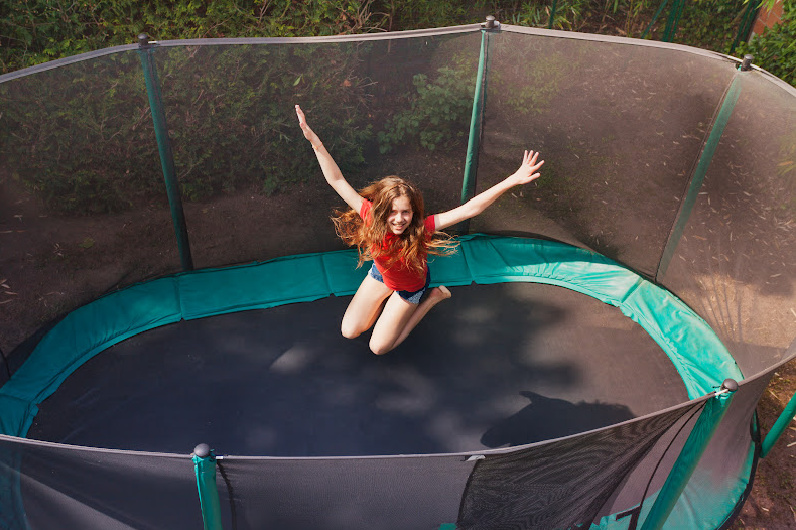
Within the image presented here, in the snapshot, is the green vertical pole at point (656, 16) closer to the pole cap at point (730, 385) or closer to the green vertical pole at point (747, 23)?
the green vertical pole at point (747, 23)

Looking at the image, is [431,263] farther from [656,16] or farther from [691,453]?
[656,16]

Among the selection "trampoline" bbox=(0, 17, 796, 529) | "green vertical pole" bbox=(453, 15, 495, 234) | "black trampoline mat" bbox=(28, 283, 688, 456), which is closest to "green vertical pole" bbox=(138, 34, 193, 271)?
"trampoline" bbox=(0, 17, 796, 529)

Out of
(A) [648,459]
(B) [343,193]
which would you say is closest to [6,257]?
(B) [343,193]

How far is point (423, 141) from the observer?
3852 millimetres

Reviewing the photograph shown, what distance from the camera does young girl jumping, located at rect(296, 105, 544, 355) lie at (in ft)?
9.81

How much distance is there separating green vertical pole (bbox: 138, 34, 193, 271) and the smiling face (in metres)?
1.25

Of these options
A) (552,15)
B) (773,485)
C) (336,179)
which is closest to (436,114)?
(336,179)

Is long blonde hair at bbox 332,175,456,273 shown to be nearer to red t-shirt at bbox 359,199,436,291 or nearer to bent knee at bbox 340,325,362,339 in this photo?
A: red t-shirt at bbox 359,199,436,291

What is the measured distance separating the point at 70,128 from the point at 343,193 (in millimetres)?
1261

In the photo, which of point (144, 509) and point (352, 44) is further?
point (352, 44)

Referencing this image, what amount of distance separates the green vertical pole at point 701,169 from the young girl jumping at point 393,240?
87 cm

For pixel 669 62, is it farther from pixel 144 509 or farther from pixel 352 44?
pixel 144 509

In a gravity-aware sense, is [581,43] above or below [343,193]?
above

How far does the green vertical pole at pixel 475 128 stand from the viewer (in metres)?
3.62
